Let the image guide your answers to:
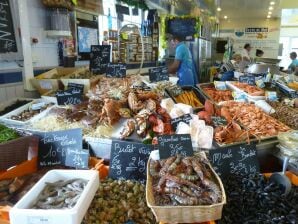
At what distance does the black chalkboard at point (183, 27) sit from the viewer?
7730 mm

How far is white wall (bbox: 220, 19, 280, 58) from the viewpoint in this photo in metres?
19.5

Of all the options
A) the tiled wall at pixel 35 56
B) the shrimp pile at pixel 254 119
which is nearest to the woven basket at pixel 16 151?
the tiled wall at pixel 35 56

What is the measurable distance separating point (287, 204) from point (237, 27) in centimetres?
2058

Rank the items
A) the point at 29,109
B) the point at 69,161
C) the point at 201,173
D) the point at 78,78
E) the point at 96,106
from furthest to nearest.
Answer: the point at 78,78 → the point at 29,109 → the point at 96,106 → the point at 69,161 → the point at 201,173

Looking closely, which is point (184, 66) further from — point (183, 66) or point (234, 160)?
point (234, 160)

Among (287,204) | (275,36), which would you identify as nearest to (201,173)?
(287,204)

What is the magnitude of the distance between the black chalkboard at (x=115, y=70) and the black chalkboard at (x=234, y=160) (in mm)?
2296

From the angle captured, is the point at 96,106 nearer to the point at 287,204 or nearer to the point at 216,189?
the point at 216,189

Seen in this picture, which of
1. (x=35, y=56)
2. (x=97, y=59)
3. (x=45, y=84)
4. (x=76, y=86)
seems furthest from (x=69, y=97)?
(x=97, y=59)

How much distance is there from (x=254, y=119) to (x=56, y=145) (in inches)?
77.5

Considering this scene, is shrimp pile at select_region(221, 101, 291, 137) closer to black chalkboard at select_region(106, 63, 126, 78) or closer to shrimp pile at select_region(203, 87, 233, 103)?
shrimp pile at select_region(203, 87, 233, 103)

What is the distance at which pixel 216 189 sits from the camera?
5.43ft

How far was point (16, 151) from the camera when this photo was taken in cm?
235

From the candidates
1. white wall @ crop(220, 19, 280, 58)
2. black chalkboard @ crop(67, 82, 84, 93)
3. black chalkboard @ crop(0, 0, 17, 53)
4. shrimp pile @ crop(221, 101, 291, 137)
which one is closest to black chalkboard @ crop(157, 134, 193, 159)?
shrimp pile @ crop(221, 101, 291, 137)
